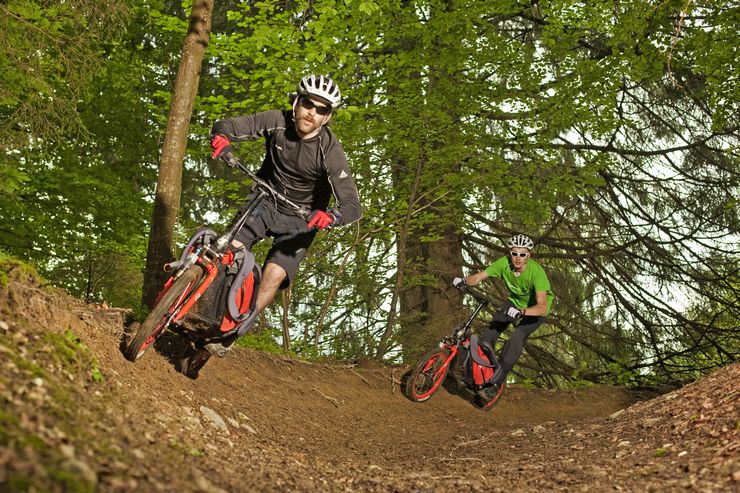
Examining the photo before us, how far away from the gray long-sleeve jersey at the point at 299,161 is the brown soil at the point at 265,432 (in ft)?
6.60

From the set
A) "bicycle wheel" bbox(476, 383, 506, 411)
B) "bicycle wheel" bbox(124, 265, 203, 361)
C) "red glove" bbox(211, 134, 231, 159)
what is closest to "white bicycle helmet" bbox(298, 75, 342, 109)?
"red glove" bbox(211, 134, 231, 159)

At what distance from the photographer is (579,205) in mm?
18359

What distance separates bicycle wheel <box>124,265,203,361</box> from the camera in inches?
239

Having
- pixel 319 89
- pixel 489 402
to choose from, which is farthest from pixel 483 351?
pixel 319 89

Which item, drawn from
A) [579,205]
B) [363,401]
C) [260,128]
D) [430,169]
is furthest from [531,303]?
[579,205]

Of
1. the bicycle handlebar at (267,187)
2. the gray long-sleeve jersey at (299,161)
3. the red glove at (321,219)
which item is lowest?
the red glove at (321,219)

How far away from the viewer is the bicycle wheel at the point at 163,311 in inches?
239

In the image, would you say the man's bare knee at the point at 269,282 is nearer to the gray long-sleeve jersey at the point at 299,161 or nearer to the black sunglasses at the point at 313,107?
the gray long-sleeve jersey at the point at 299,161

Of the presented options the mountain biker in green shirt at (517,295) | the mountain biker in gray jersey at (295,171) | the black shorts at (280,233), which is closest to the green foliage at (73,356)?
the mountain biker in gray jersey at (295,171)

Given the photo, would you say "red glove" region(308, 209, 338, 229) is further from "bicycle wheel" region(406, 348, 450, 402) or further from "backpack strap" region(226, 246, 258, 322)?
"bicycle wheel" region(406, 348, 450, 402)

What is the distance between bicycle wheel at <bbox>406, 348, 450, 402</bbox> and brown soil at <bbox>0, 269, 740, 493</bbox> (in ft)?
0.99

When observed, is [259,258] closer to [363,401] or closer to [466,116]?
[363,401]

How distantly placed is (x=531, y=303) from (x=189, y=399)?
223 inches

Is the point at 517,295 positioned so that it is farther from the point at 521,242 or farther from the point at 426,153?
the point at 426,153
